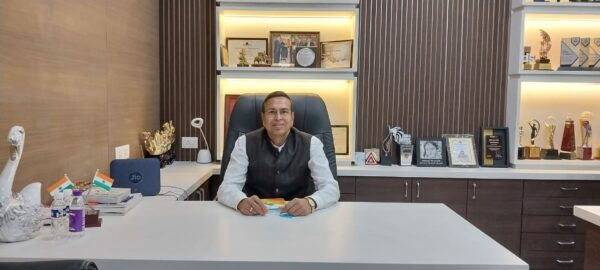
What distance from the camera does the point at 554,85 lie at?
3.62 m

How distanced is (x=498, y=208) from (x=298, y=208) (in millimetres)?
1957

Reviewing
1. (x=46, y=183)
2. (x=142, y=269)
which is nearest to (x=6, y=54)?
(x=46, y=183)

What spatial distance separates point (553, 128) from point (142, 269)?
3.31 metres

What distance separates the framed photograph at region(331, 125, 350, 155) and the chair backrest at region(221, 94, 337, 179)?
915 millimetres

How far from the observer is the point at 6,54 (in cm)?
170

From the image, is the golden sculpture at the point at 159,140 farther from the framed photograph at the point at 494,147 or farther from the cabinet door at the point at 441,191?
the framed photograph at the point at 494,147

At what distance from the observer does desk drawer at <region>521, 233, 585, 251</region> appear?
321cm

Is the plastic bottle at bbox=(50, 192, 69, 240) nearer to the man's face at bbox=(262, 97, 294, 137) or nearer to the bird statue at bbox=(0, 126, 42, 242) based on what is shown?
the bird statue at bbox=(0, 126, 42, 242)

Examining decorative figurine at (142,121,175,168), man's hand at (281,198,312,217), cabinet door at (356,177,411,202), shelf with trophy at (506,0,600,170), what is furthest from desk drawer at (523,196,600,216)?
decorative figurine at (142,121,175,168)

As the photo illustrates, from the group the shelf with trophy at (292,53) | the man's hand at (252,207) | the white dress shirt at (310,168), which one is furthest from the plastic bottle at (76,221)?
the shelf with trophy at (292,53)

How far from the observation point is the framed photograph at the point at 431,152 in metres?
3.43

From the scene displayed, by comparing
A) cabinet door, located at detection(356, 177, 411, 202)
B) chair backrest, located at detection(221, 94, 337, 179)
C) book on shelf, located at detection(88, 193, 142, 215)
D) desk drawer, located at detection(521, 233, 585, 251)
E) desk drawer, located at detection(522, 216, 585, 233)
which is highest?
chair backrest, located at detection(221, 94, 337, 179)

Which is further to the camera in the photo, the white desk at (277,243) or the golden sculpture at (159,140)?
the golden sculpture at (159,140)

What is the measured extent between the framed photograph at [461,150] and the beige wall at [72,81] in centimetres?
221
